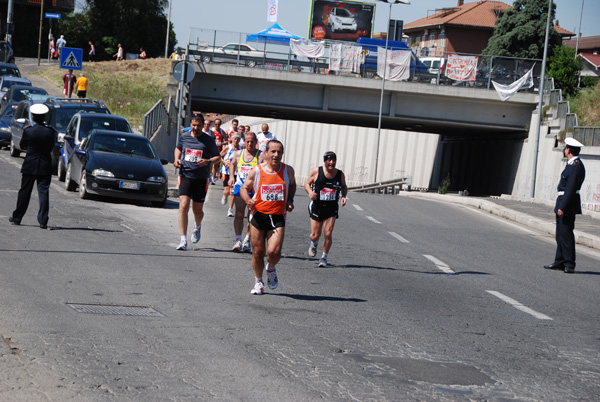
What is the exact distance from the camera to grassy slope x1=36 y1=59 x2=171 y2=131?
46.1 m

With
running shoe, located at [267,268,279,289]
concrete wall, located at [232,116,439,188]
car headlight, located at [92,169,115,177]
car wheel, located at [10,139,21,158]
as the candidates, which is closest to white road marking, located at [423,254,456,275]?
running shoe, located at [267,268,279,289]

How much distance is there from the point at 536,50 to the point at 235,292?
61.3 m

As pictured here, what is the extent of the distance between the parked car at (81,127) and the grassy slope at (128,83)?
57.7ft

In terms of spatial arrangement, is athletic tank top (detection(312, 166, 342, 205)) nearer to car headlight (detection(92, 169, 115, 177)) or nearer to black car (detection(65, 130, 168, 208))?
black car (detection(65, 130, 168, 208))

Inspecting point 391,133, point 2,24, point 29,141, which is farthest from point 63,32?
point 29,141

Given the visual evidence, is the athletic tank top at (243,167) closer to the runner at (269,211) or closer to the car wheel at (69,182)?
the runner at (269,211)

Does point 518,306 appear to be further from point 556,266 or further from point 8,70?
point 8,70

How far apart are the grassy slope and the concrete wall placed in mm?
9359

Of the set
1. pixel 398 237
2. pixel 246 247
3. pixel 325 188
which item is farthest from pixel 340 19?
pixel 246 247

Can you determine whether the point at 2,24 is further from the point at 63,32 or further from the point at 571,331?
the point at 571,331

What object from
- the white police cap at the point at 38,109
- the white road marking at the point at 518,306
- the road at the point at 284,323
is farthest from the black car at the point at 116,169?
the white road marking at the point at 518,306

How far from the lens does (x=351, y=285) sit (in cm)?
1077

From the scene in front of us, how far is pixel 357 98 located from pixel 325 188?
32.1m

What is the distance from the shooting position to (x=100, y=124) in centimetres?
2333
